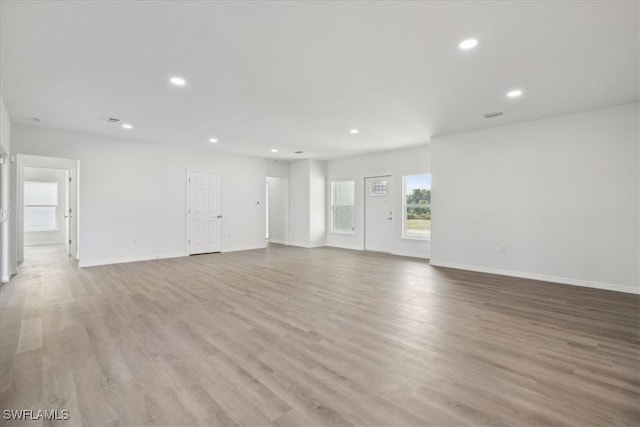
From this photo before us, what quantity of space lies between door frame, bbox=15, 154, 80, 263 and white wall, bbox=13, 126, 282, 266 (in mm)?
269

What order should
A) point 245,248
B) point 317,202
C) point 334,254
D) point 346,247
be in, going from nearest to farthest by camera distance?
point 334,254
point 245,248
point 346,247
point 317,202

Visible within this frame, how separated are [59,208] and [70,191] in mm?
3002

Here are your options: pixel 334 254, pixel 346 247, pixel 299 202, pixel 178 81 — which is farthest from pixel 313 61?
pixel 299 202

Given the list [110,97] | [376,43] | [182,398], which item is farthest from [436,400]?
[110,97]

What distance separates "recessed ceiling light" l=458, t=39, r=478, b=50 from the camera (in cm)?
268

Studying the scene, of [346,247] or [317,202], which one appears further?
[317,202]

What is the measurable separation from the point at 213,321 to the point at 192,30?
8.96 ft

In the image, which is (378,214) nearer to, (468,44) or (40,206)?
(468,44)

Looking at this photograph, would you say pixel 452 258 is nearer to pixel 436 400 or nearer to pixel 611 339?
pixel 611 339

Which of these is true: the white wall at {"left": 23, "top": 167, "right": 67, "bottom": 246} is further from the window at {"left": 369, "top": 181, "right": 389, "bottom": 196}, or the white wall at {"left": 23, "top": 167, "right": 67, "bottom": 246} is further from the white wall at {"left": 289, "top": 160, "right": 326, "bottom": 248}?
the window at {"left": 369, "top": 181, "right": 389, "bottom": 196}

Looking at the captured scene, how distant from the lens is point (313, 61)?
3076 mm

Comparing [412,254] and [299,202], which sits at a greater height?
[299,202]

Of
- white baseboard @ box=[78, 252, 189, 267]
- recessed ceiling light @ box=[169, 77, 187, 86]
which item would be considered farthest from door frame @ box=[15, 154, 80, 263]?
recessed ceiling light @ box=[169, 77, 187, 86]

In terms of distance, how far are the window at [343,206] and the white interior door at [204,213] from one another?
11.2 feet
